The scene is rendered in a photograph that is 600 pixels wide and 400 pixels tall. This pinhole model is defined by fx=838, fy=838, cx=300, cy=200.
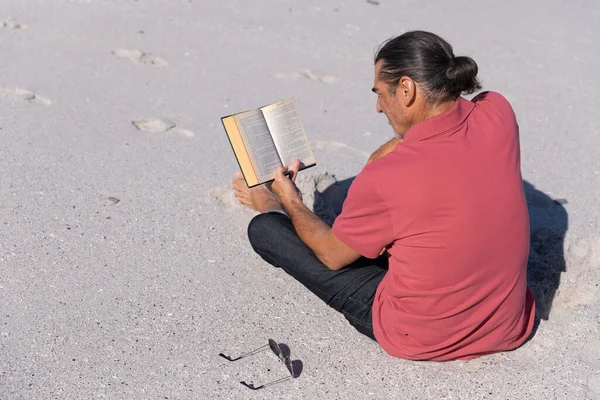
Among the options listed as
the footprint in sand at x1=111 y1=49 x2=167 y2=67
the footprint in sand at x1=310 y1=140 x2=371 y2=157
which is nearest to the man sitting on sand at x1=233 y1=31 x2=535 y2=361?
the footprint in sand at x1=310 y1=140 x2=371 y2=157

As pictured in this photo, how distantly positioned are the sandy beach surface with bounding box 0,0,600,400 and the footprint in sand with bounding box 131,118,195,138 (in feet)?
0.03

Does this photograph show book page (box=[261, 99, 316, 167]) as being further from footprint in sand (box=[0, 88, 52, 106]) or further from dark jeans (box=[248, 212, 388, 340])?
footprint in sand (box=[0, 88, 52, 106])

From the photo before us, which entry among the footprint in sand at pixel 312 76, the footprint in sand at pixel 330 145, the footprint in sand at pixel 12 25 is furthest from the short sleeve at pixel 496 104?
the footprint in sand at pixel 12 25

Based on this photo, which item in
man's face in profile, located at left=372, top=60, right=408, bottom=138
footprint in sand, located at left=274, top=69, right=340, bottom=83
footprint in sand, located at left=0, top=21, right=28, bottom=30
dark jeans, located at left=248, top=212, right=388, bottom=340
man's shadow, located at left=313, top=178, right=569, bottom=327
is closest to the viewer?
man's face in profile, located at left=372, top=60, right=408, bottom=138

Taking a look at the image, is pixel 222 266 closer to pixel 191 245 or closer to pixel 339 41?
pixel 191 245

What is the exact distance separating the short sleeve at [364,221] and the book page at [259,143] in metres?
0.50

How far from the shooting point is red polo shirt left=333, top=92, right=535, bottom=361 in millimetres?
2361

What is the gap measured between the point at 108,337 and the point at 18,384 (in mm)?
340

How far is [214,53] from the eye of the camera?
5246 mm

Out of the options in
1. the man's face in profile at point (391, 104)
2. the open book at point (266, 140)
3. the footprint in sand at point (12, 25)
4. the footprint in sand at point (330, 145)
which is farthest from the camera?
the footprint in sand at point (12, 25)

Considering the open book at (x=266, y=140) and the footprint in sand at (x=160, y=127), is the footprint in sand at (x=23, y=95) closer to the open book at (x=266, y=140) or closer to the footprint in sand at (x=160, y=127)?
the footprint in sand at (x=160, y=127)

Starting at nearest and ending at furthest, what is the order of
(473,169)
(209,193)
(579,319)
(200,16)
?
(473,169)
(579,319)
(209,193)
(200,16)

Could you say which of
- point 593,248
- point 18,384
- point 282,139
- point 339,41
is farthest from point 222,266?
point 339,41

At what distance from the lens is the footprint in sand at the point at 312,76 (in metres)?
4.99
